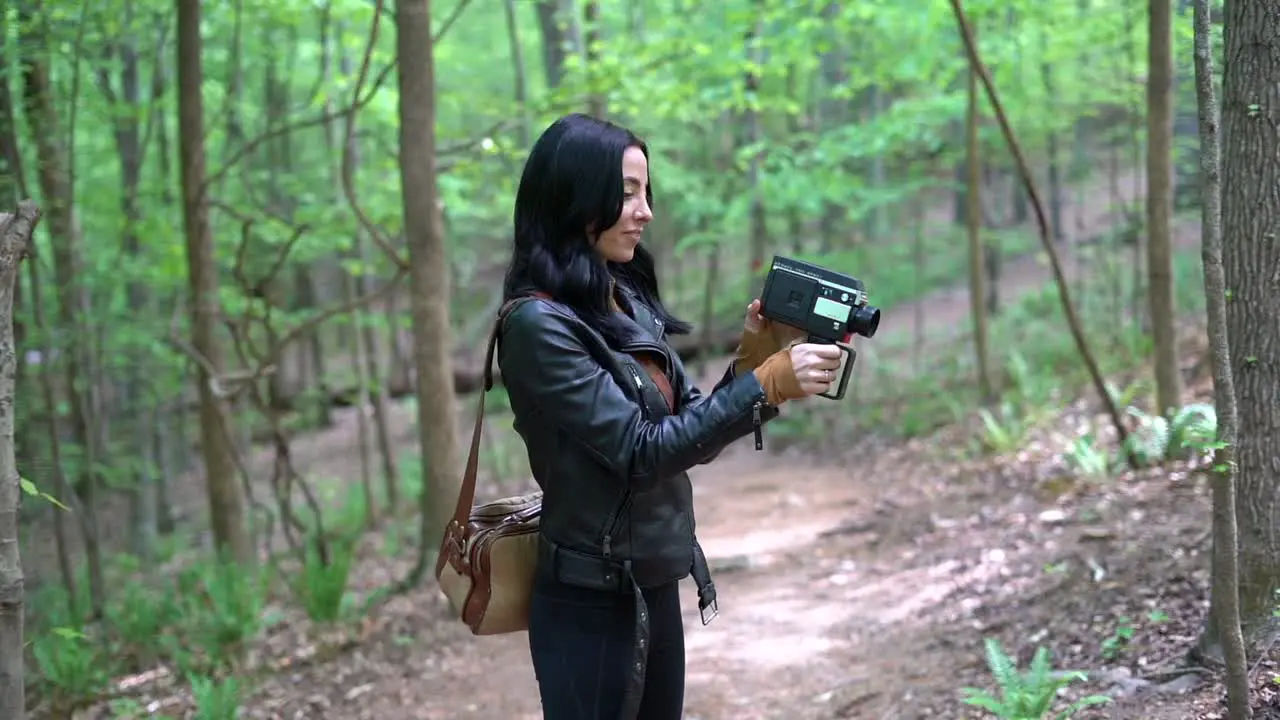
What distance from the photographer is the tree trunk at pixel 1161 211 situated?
5.94 m

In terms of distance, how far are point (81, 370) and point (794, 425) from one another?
847cm

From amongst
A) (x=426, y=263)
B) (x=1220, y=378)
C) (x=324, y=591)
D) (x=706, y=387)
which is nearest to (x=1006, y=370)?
(x=706, y=387)

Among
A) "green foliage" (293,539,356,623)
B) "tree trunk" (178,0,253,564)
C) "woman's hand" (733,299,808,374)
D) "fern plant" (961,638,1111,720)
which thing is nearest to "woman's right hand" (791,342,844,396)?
"woman's hand" (733,299,808,374)

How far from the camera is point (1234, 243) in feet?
9.89

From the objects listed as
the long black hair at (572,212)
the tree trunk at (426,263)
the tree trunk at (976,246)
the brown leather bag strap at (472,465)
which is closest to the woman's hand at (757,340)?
the long black hair at (572,212)

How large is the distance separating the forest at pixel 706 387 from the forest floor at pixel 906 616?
0.09ft

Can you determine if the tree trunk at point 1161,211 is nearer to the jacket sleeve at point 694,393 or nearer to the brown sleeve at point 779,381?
the jacket sleeve at point 694,393

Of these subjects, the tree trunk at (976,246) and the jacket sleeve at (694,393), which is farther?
the tree trunk at (976,246)

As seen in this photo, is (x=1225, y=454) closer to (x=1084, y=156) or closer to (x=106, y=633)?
(x=106, y=633)

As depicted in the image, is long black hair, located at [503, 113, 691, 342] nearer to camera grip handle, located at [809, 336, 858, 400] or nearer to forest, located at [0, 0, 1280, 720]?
camera grip handle, located at [809, 336, 858, 400]

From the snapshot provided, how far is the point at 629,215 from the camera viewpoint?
6.55ft

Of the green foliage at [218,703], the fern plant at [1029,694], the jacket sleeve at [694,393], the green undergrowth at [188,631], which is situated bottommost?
the green undergrowth at [188,631]

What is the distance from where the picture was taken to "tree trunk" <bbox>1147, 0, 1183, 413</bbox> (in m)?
5.94

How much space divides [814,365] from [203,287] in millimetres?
6151
